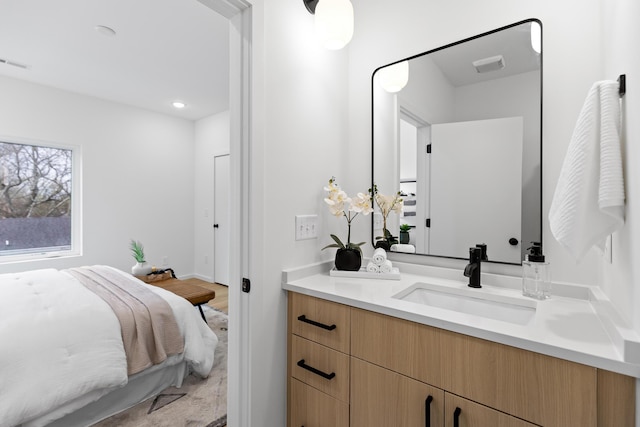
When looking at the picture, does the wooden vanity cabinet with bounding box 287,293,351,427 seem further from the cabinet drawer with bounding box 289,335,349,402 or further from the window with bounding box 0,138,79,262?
the window with bounding box 0,138,79,262

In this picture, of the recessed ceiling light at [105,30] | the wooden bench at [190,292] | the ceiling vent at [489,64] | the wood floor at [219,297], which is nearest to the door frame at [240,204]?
the ceiling vent at [489,64]

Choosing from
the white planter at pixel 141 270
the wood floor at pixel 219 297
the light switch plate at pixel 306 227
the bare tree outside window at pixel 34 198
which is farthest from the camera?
the wood floor at pixel 219 297

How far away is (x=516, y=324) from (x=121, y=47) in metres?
3.34

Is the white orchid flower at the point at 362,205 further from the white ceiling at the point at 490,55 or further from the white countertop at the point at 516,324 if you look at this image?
the white ceiling at the point at 490,55

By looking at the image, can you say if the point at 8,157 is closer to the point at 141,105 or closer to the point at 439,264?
the point at 141,105

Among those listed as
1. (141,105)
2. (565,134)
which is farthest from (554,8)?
(141,105)

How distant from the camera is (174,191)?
464 centimetres

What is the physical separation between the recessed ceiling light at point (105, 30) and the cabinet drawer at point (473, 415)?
3.13 m

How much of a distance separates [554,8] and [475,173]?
25.8 inches

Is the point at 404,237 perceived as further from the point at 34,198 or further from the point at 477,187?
the point at 34,198

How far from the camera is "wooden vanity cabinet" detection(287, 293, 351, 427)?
3.72ft

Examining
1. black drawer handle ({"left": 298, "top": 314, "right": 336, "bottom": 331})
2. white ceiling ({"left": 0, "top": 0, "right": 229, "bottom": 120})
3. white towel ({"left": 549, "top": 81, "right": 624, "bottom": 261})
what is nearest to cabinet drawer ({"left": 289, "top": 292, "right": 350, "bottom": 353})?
black drawer handle ({"left": 298, "top": 314, "right": 336, "bottom": 331})

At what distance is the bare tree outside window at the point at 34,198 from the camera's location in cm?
333

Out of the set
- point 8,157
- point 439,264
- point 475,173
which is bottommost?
point 439,264
